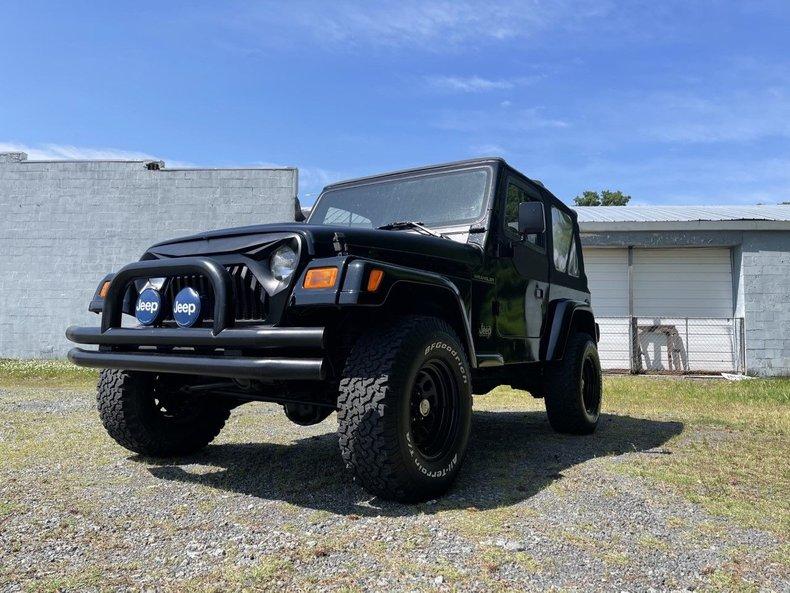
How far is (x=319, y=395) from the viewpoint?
3.60m

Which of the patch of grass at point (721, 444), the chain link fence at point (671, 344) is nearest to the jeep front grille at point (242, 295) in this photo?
the patch of grass at point (721, 444)

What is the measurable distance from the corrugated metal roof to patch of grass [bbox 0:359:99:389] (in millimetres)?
10242

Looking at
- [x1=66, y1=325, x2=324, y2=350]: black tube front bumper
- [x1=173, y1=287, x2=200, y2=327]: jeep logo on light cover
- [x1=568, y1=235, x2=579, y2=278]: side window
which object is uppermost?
[x1=568, y1=235, x2=579, y2=278]: side window

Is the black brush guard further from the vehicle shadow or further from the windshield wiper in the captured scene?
the windshield wiper

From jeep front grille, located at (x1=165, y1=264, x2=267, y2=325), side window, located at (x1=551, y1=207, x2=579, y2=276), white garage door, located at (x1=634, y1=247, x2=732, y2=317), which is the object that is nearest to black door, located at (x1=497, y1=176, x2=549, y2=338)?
side window, located at (x1=551, y1=207, x2=579, y2=276)

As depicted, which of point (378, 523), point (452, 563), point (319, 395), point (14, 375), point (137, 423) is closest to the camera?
point (452, 563)

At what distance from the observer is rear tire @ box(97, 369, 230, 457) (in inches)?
155

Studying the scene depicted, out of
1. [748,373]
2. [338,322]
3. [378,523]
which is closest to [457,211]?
[338,322]

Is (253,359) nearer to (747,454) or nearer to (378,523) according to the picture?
(378,523)

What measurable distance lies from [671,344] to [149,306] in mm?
11926

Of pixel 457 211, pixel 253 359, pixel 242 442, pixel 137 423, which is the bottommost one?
pixel 242 442

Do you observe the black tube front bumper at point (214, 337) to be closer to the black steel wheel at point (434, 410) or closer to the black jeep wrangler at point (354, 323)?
the black jeep wrangler at point (354, 323)

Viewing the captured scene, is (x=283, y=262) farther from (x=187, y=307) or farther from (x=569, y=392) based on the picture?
(x=569, y=392)

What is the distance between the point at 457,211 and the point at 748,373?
10511 millimetres
